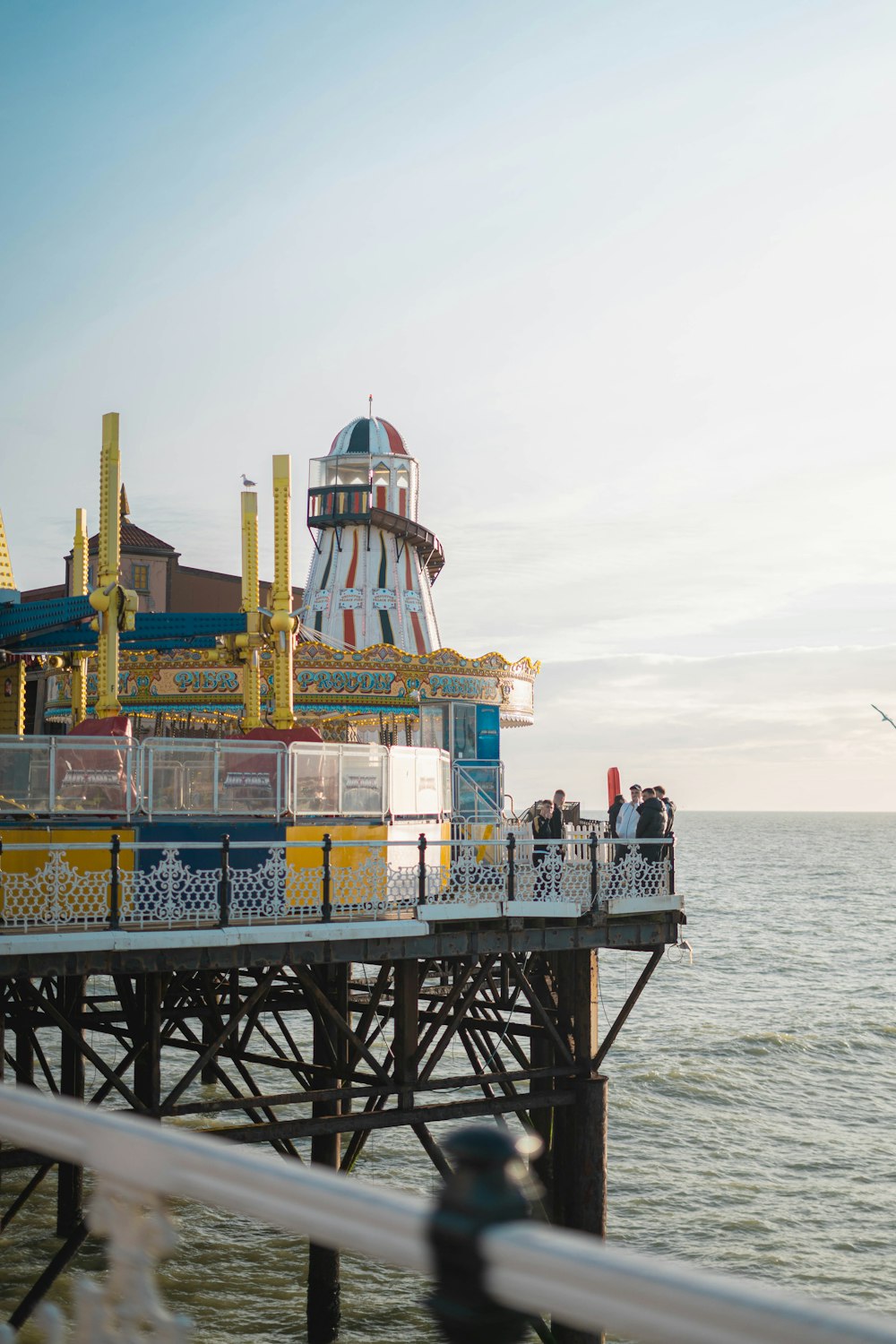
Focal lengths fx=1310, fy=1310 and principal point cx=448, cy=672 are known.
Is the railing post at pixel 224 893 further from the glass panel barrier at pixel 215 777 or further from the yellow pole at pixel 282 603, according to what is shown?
the yellow pole at pixel 282 603

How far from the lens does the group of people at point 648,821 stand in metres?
17.7

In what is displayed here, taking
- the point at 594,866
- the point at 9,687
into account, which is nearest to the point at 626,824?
the point at 594,866

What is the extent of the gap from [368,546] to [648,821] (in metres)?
18.3

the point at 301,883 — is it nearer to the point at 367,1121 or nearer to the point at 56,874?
the point at 367,1121

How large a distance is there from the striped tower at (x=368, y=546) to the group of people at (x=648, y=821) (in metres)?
16.1

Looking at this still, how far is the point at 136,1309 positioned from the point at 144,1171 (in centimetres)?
40

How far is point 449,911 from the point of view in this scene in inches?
599

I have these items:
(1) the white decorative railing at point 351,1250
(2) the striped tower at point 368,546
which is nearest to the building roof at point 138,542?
(2) the striped tower at point 368,546

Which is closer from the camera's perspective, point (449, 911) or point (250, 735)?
point (449, 911)

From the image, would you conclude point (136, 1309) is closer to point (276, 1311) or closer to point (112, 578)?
point (112, 578)

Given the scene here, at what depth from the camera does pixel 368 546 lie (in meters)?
35.0

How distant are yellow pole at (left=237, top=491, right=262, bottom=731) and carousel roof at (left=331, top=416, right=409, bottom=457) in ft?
51.8

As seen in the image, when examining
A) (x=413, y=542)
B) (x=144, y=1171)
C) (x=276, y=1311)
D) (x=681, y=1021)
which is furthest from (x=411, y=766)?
(x=681, y=1021)

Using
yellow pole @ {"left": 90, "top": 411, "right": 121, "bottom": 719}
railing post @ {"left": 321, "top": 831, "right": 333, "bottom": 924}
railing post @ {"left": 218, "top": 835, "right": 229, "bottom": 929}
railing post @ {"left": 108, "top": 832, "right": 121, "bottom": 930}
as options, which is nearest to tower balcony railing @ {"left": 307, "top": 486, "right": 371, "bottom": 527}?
yellow pole @ {"left": 90, "top": 411, "right": 121, "bottom": 719}
